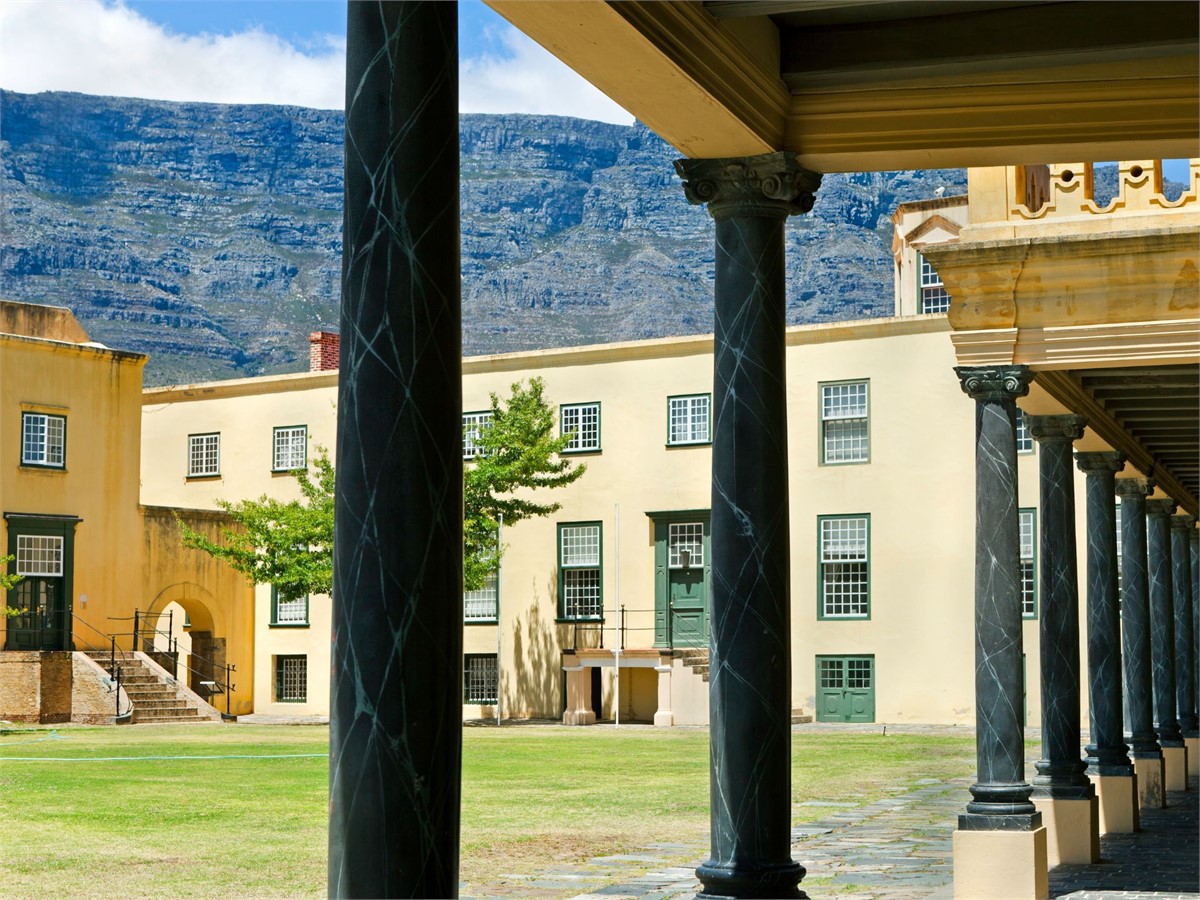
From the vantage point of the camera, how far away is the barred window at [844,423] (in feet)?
110

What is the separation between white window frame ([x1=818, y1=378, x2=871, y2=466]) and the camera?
33531mm

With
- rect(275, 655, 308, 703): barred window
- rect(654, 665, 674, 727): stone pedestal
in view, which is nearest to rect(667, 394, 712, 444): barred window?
rect(654, 665, 674, 727): stone pedestal

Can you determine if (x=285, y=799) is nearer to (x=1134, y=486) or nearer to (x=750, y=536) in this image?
(x=1134, y=486)

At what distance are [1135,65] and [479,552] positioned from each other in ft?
93.8

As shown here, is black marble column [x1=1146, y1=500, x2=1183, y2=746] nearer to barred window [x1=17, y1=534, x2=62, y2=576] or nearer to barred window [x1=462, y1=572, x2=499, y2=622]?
barred window [x1=462, y1=572, x2=499, y2=622]

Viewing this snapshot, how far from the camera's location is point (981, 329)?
10680 mm

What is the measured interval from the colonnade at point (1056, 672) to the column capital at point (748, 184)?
4063 mm

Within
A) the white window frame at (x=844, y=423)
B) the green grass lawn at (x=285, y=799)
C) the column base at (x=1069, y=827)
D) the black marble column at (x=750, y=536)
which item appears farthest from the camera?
the white window frame at (x=844, y=423)

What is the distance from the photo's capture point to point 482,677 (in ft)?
123

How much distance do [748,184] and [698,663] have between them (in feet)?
90.7

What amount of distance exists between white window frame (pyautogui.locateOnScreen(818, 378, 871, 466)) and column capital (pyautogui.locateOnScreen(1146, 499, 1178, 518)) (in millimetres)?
14181

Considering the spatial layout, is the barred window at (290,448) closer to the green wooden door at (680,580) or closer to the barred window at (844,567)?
the green wooden door at (680,580)

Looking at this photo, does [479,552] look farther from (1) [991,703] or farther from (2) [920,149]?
(2) [920,149]

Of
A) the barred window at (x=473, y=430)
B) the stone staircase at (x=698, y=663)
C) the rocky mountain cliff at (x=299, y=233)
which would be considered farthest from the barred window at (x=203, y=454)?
the rocky mountain cliff at (x=299, y=233)
